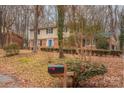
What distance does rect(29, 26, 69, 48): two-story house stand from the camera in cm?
498

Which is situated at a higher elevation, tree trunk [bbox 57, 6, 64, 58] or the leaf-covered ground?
tree trunk [bbox 57, 6, 64, 58]

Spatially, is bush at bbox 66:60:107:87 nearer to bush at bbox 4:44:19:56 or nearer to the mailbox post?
the mailbox post

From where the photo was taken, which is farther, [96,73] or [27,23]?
[27,23]

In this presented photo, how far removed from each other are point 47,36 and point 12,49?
620 millimetres

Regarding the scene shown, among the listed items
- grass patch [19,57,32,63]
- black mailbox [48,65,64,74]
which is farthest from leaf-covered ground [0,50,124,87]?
black mailbox [48,65,64,74]

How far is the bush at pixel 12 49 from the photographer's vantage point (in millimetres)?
4970

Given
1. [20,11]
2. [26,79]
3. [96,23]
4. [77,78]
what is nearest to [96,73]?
[77,78]

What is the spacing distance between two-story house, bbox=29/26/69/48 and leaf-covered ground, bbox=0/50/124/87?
15cm

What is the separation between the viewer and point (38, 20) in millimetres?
5078

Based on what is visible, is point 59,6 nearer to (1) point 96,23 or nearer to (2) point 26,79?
(1) point 96,23

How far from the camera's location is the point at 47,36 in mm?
5148

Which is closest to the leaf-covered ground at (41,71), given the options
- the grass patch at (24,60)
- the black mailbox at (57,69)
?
the grass patch at (24,60)

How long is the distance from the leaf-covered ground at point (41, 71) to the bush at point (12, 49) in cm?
9

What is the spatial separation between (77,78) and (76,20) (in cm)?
90
